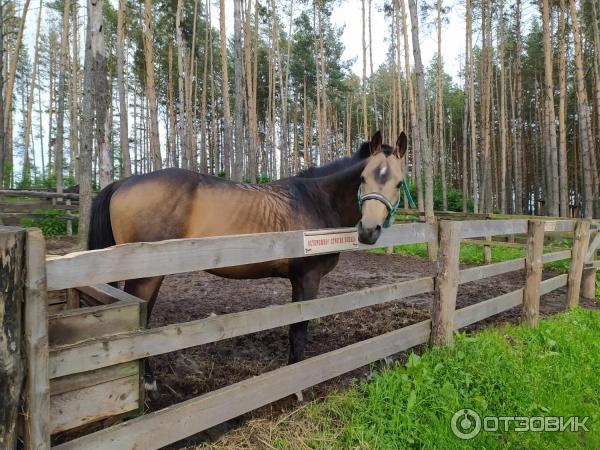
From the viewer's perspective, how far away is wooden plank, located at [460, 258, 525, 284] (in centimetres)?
362

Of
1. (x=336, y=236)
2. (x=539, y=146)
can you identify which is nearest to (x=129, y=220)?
(x=336, y=236)

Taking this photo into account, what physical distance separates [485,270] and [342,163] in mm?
2000

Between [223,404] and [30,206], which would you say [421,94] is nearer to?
[223,404]

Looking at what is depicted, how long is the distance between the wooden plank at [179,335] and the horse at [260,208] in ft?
1.67

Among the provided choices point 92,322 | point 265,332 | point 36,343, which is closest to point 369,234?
point 92,322

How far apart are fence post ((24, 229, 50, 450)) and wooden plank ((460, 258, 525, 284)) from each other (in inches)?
132

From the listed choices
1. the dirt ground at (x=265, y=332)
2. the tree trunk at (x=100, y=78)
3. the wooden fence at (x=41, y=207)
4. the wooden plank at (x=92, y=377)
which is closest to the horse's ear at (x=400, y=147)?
the dirt ground at (x=265, y=332)

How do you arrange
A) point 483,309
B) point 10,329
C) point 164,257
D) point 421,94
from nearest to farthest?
point 10,329, point 164,257, point 483,309, point 421,94

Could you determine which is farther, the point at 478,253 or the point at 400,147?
the point at 478,253

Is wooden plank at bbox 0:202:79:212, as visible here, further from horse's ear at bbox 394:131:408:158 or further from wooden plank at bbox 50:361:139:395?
wooden plank at bbox 50:361:139:395

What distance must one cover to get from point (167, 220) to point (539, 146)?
Result: 103ft

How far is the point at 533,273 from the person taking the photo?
4.50 m

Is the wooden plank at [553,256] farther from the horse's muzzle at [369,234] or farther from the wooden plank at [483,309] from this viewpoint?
the horse's muzzle at [369,234]

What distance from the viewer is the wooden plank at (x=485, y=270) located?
3.62 meters
